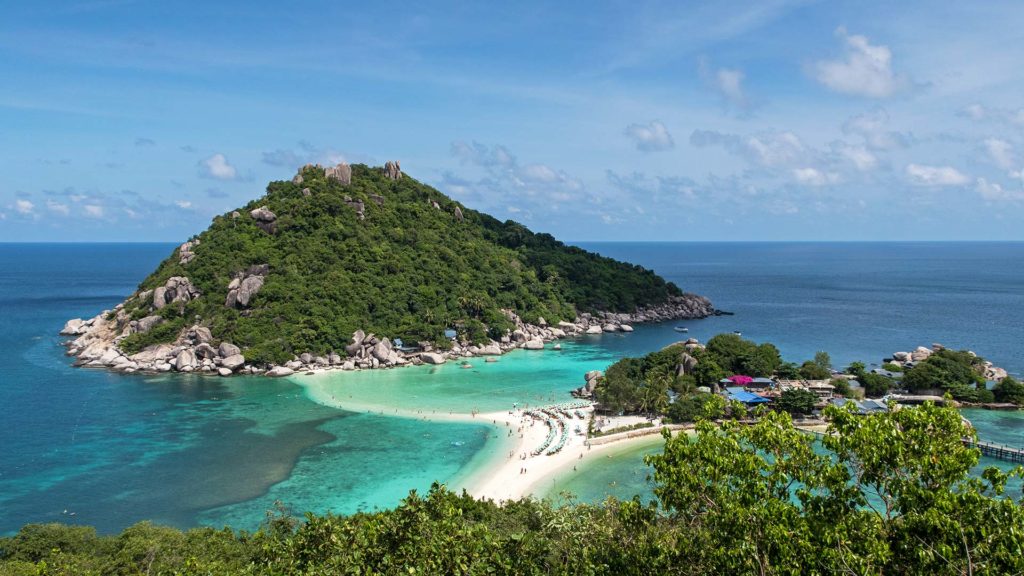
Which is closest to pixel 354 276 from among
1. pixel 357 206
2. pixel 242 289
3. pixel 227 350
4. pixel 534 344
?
pixel 242 289

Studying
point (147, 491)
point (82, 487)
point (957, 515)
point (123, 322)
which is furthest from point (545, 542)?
point (123, 322)

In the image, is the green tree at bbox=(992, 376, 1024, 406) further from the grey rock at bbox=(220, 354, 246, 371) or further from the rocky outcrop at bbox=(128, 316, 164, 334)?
the rocky outcrop at bbox=(128, 316, 164, 334)

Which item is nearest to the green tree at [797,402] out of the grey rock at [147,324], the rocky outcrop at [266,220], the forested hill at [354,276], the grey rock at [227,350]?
the forested hill at [354,276]

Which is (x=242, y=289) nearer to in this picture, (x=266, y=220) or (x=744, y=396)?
(x=266, y=220)

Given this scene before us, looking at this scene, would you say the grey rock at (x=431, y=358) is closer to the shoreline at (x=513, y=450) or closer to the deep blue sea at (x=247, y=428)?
the deep blue sea at (x=247, y=428)

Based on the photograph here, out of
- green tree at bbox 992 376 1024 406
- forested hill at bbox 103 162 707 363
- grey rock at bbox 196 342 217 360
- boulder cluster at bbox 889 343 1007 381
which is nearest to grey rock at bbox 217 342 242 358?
grey rock at bbox 196 342 217 360

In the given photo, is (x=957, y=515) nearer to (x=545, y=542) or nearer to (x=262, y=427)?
(x=545, y=542)

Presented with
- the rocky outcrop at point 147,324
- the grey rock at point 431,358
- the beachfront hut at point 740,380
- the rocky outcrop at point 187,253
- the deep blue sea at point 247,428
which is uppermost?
the rocky outcrop at point 187,253
